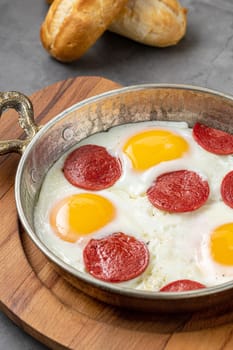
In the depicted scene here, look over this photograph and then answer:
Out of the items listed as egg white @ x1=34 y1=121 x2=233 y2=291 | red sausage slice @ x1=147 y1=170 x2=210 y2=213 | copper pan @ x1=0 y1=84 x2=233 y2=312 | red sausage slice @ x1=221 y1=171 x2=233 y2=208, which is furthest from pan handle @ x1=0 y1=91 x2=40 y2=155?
red sausage slice @ x1=221 y1=171 x2=233 y2=208

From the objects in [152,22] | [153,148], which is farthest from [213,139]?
[152,22]

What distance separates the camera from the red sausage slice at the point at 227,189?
2215 millimetres

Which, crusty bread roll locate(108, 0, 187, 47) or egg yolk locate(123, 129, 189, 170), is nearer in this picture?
egg yolk locate(123, 129, 189, 170)

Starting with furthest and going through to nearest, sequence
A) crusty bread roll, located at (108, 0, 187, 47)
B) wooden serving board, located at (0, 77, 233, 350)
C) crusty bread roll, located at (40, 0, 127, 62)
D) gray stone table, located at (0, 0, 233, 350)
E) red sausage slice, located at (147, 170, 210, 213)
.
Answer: gray stone table, located at (0, 0, 233, 350) < crusty bread roll, located at (108, 0, 187, 47) < crusty bread roll, located at (40, 0, 127, 62) < red sausage slice, located at (147, 170, 210, 213) < wooden serving board, located at (0, 77, 233, 350)

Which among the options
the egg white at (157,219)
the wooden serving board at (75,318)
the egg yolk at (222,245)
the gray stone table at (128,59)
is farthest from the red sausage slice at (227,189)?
the gray stone table at (128,59)

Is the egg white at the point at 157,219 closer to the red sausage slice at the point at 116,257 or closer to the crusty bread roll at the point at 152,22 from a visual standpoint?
the red sausage slice at the point at 116,257

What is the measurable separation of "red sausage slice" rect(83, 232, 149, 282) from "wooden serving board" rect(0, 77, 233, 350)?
0.09 meters

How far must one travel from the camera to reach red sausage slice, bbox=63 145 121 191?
229 centimetres

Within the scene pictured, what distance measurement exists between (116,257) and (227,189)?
17.0 inches

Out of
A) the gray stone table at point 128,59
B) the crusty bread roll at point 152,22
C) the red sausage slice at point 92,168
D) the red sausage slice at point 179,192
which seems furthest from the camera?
the gray stone table at point 128,59

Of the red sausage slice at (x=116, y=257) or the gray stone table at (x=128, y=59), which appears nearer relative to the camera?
the red sausage slice at (x=116, y=257)

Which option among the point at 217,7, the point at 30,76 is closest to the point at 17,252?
the point at 30,76

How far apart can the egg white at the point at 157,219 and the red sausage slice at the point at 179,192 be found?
0.7 inches

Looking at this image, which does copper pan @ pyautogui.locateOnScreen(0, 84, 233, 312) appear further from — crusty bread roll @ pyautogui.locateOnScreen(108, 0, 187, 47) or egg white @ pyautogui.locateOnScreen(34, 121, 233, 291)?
crusty bread roll @ pyautogui.locateOnScreen(108, 0, 187, 47)
